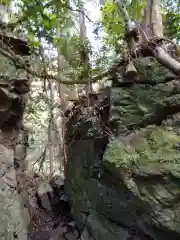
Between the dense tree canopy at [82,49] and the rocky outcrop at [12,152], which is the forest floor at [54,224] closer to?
the rocky outcrop at [12,152]

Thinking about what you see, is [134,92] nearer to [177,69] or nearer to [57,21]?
[177,69]

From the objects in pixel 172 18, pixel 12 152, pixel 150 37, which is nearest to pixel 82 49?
pixel 150 37

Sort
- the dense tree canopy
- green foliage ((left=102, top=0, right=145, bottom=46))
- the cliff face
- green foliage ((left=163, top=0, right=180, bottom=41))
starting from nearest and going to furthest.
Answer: the cliff face
the dense tree canopy
green foliage ((left=102, top=0, right=145, bottom=46))
green foliage ((left=163, top=0, right=180, bottom=41))

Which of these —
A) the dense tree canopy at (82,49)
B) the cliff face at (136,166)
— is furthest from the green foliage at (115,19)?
the cliff face at (136,166)

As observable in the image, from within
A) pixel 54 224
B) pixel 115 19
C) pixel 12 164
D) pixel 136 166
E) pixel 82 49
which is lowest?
pixel 54 224

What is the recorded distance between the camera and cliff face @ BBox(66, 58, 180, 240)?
329cm

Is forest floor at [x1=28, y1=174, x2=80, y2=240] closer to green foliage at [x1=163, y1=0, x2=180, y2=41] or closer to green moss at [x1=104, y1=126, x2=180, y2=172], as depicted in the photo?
green moss at [x1=104, y1=126, x2=180, y2=172]

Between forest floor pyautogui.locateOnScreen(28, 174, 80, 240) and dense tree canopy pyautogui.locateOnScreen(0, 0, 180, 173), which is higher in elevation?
dense tree canopy pyautogui.locateOnScreen(0, 0, 180, 173)

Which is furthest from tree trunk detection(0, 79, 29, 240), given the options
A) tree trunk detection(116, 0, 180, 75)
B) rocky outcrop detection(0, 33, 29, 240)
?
tree trunk detection(116, 0, 180, 75)

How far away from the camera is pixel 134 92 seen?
13.8 ft

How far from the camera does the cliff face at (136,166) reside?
329 centimetres

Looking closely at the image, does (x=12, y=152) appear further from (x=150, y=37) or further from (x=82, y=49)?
(x=150, y=37)

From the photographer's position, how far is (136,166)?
3432 millimetres

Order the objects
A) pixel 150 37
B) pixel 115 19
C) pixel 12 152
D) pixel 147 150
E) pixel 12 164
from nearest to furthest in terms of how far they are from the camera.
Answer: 1. pixel 147 150
2. pixel 150 37
3. pixel 12 164
4. pixel 12 152
5. pixel 115 19
